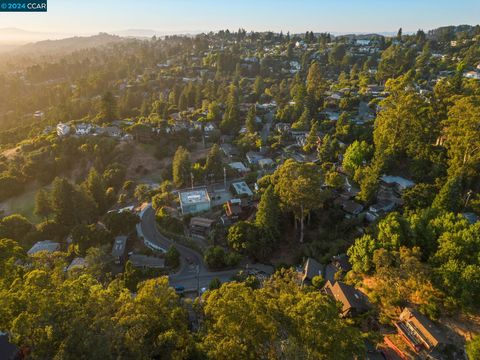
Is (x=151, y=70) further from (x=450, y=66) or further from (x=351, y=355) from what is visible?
(x=351, y=355)

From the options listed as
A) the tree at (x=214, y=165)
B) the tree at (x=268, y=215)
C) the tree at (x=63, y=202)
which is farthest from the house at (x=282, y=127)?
the tree at (x=63, y=202)

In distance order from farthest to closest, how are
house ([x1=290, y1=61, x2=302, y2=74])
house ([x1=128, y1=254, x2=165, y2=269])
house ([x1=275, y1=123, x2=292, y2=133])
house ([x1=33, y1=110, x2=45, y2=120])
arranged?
house ([x1=290, y1=61, x2=302, y2=74]), house ([x1=33, y1=110, x2=45, y2=120]), house ([x1=275, y1=123, x2=292, y2=133]), house ([x1=128, y1=254, x2=165, y2=269])

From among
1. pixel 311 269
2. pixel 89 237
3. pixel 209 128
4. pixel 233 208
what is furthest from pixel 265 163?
pixel 89 237

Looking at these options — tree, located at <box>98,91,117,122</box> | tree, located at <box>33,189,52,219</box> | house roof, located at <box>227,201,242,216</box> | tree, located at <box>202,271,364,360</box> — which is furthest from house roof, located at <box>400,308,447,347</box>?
tree, located at <box>98,91,117,122</box>

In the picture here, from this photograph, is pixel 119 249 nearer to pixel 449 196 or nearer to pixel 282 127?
pixel 449 196

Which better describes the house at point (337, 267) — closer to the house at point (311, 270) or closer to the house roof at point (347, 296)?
the house at point (311, 270)

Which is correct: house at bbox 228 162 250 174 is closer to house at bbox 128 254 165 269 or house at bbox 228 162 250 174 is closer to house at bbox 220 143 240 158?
house at bbox 220 143 240 158
